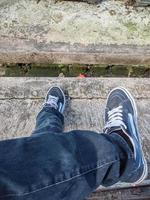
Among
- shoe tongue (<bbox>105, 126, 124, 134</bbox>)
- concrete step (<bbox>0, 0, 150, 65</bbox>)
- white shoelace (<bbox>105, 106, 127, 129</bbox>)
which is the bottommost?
shoe tongue (<bbox>105, 126, 124, 134</bbox>)

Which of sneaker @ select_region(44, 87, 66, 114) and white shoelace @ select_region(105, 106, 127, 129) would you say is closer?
white shoelace @ select_region(105, 106, 127, 129)

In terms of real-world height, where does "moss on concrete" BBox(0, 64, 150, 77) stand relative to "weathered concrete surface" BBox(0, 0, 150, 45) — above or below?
below

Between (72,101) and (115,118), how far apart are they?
520 mm

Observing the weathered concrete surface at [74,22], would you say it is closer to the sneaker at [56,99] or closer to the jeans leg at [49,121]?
the sneaker at [56,99]

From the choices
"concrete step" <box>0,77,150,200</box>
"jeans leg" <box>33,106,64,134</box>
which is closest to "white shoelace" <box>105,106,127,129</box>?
"concrete step" <box>0,77,150,200</box>

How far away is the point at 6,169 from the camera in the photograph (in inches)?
60.3

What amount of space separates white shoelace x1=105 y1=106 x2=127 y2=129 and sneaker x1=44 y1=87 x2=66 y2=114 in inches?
15.5

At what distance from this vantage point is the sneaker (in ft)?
8.66

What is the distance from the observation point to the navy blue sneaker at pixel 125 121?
209cm

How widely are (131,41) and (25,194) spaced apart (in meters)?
1.95

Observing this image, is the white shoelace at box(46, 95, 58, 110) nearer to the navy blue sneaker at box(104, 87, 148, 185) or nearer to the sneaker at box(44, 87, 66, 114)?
the sneaker at box(44, 87, 66, 114)

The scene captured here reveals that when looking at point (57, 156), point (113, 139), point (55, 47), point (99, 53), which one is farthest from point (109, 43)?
point (57, 156)

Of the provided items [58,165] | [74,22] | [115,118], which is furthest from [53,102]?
[58,165]

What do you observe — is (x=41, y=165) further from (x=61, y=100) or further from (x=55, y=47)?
(x=55, y=47)
